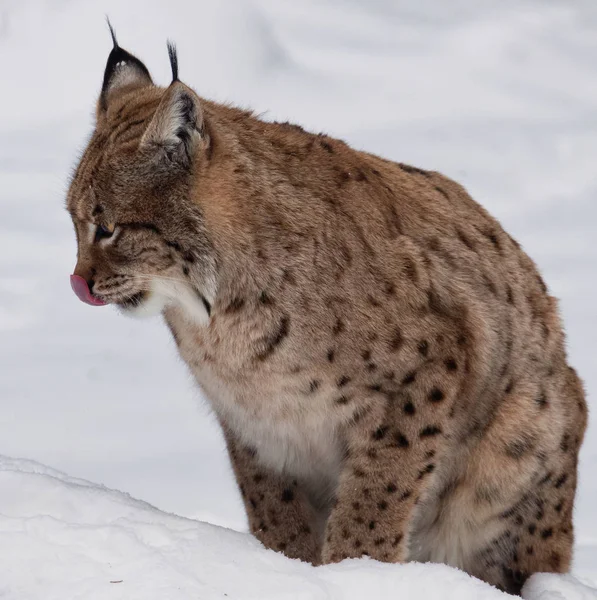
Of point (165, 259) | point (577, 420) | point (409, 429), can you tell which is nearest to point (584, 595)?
point (577, 420)

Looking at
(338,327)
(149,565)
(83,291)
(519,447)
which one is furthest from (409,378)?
(149,565)

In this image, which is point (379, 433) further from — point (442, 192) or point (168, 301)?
point (442, 192)

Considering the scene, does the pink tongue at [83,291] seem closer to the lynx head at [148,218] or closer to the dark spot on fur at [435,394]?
the lynx head at [148,218]

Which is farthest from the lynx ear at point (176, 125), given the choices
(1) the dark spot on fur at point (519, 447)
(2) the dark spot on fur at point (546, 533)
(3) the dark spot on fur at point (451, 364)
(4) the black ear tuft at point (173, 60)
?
(2) the dark spot on fur at point (546, 533)

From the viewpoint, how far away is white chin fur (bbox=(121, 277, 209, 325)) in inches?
201

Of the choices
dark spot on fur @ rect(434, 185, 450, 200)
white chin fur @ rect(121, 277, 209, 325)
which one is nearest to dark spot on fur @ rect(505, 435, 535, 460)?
dark spot on fur @ rect(434, 185, 450, 200)

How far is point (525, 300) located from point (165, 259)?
6.08ft

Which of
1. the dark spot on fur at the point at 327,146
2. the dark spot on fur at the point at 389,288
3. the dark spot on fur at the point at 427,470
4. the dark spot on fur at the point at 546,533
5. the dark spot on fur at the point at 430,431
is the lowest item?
the dark spot on fur at the point at 546,533

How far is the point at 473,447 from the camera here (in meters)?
5.57

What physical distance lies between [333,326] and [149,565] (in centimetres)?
145

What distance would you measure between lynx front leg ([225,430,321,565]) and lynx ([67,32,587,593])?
0.03ft

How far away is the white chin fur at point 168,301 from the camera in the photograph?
5113 mm

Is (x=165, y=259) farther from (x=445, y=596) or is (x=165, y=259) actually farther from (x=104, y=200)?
(x=445, y=596)

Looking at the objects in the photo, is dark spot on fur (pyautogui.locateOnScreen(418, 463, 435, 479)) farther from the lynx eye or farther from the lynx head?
the lynx eye
